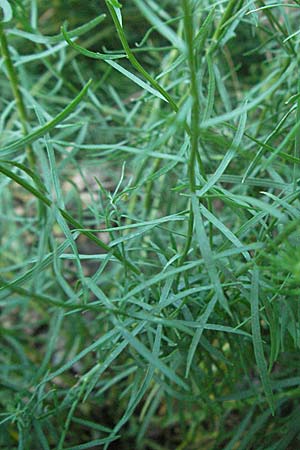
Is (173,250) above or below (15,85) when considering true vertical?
below

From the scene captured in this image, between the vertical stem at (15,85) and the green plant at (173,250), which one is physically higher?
the vertical stem at (15,85)

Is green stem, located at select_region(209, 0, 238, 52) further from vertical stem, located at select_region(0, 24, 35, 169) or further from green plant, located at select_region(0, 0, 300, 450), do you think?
vertical stem, located at select_region(0, 24, 35, 169)

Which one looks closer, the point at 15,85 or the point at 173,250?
the point at 173,250

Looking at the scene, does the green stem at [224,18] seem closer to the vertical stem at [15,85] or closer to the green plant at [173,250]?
the green plant at [173,250]

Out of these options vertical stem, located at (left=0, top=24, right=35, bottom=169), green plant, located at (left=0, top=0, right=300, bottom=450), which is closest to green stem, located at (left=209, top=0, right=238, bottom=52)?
green plant, located at (left=0, top=0, right=300, bottom=450)

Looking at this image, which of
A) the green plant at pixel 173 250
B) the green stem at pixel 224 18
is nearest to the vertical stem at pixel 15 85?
the green plant at pixel 173 250

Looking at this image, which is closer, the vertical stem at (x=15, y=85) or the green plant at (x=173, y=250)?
the green plant at (x=173, y=250)

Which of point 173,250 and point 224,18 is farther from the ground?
point 224,18

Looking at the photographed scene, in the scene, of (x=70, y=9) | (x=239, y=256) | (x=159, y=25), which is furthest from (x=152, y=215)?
(x=70, y=9)
